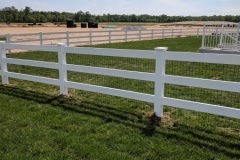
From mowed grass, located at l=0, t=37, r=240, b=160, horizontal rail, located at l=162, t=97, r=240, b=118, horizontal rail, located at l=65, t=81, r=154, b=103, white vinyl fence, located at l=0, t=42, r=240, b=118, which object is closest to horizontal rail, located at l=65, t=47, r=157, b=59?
white vinyl fence, located at l=0, t=42, r=240, b=118

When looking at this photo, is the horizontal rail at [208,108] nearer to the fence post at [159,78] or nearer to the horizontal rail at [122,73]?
the fence post at [159,78]

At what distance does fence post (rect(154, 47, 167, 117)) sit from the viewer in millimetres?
4723

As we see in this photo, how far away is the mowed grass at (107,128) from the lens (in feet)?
12.2

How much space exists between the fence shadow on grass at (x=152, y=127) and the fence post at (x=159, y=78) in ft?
0.68

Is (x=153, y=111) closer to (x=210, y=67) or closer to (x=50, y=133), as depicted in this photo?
(x=50, y=133)

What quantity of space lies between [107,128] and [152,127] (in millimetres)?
735

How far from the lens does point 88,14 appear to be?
138500mm

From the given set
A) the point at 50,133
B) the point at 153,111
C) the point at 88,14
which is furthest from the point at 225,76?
the point at 88,14

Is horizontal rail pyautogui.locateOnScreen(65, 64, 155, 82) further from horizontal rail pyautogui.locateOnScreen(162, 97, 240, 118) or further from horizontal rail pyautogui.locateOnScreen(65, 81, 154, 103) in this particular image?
horizontal rail pyautogui.locateOnScreen(162, 97, 240, 118)

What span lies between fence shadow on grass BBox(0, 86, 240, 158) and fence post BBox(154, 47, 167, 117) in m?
0.21

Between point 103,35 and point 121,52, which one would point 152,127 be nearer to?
point 121,52

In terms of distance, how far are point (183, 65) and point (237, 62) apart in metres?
6.20

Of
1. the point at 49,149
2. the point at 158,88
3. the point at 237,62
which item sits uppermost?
the point at 237,62

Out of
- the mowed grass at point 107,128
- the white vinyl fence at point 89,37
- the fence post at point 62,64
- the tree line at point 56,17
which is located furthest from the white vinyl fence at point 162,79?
the tree line at point 56,17
